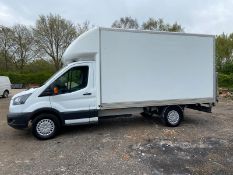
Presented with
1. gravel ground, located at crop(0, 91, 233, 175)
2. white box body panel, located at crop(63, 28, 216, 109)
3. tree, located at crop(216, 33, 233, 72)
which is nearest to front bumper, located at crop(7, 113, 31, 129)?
→ gravel ground, located at crop(0, 91, 233, 175)

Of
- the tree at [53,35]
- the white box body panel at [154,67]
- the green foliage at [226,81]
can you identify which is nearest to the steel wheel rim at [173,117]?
the white box body panel at [154,67]

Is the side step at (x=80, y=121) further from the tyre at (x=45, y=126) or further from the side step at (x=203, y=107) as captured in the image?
the side step at (x=203, y=107)

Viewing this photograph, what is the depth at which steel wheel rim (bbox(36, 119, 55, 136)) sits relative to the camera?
691 cm

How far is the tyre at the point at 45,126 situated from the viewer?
6879 millimetres

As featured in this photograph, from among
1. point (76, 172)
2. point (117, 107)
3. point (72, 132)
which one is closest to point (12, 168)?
point (76, 172)

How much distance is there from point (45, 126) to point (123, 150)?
2291 mm

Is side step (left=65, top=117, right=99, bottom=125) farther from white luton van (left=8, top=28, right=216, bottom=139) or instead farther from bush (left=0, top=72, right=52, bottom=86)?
bush (left=0, top=72, right=52, bottom=86)

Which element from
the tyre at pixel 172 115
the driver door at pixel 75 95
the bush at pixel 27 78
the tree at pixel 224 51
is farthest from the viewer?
the bush at pixel 27 78

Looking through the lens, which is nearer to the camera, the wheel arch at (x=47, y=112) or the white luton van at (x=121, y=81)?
the wheel arch at (x=47, y=112)

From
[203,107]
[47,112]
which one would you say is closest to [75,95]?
[47,112]

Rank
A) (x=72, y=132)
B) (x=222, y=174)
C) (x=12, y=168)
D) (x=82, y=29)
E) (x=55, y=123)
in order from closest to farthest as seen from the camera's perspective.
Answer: (x=222, y=174)
(x=12, y=168)
(x=55, y=123)
(x=72, y=132)
(x=82, y=29)

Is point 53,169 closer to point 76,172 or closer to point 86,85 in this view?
point 76,172

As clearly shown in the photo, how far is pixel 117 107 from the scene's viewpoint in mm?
7410

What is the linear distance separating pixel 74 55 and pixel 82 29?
26.8 metres
